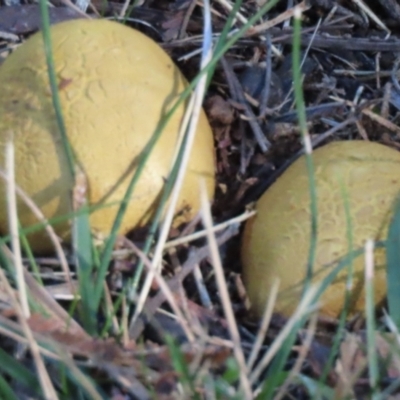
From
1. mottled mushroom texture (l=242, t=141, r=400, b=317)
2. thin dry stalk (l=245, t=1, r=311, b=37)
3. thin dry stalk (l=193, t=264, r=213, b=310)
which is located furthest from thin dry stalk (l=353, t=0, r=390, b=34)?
thin dry stalk (l=193, t=264, r=213, b=310)

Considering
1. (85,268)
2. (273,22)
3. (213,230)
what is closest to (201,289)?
Answer: (213,230)

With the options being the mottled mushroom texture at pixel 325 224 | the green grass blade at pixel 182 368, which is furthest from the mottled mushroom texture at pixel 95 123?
the green grass blade at pixel 182 368

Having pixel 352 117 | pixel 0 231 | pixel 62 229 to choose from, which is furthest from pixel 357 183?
pixel 0 231

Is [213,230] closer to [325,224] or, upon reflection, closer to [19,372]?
[325,224]

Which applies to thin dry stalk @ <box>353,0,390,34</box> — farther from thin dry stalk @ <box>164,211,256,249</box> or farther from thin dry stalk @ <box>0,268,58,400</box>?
thin dry stalk @ <box>0,268,58,400</box>

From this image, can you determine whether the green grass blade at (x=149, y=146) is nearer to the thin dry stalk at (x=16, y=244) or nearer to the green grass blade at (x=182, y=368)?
the thin dry stalk at (x=16, y=244)

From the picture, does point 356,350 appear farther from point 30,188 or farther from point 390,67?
point 390,67
